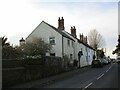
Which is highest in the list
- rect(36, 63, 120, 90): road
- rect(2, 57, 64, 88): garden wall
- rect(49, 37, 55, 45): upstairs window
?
rect(49, 37, 55, 45): upstairs window

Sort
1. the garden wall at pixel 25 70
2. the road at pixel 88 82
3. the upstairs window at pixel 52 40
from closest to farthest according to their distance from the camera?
the road at pixel 88 82, the garden wall at pixel 25 70, the upstairs window at pixel 52 40

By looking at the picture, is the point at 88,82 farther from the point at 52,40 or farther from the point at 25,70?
the point at 52,40

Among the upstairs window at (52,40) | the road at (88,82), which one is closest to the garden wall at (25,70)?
the road at (88,82)

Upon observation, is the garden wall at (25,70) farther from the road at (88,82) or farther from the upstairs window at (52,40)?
the upstairs window at (52,40)

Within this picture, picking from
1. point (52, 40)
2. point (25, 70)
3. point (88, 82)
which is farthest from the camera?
point (52, 40)

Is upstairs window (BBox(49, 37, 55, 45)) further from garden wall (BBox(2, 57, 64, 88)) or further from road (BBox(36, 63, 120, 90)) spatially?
road (BBox(36, 63, 120, 90))

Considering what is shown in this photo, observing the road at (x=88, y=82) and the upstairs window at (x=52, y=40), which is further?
the upstairs window at (x=52, y=40)

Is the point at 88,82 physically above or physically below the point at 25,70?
below

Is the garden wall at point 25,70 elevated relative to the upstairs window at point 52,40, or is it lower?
lower

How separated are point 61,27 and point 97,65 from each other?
462 inches

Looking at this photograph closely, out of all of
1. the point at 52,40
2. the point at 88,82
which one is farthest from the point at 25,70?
the point at 52,40

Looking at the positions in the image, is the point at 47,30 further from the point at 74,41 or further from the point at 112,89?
the point at 112,89

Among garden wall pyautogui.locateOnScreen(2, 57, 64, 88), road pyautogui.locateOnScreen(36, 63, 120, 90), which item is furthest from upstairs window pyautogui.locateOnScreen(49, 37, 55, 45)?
road pyautogui.locateOnScreen(36, 63, 120, 90)

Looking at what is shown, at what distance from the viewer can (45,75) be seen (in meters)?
25.2
